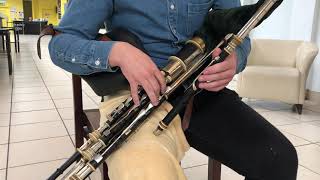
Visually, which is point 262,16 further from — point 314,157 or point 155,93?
point 314,157

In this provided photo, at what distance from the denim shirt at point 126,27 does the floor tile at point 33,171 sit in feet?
3.82

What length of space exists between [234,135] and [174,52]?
0.26 metres

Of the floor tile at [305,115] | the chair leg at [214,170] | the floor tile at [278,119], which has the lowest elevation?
the floor tile at [305,115]

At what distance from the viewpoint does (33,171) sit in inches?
67.7

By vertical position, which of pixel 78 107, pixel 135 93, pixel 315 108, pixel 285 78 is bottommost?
pixel 315 108

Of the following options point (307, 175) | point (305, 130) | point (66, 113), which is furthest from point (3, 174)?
point (305, 130)

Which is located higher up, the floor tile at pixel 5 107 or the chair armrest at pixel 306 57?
the chair armrest at pixel 306 57

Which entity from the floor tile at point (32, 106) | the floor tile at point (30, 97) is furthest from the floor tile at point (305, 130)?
the floor tile at point (30, 97)

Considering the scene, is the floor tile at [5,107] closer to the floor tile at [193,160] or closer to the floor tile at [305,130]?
the floor tile at [193,160]

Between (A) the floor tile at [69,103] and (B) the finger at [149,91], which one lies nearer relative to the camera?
(B) the finger at [149,91]

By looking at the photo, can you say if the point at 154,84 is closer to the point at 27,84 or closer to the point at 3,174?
the point at 3,174

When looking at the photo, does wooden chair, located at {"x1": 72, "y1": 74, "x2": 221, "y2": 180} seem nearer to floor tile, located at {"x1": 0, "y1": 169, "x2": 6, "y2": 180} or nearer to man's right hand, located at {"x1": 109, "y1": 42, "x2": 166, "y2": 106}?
floor tile, located at {"x1": 0, "y1": 169, "x2": 6, "y2": 180}

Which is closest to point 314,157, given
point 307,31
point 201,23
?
point 201,23

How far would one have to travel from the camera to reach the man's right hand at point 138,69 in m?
0.61
